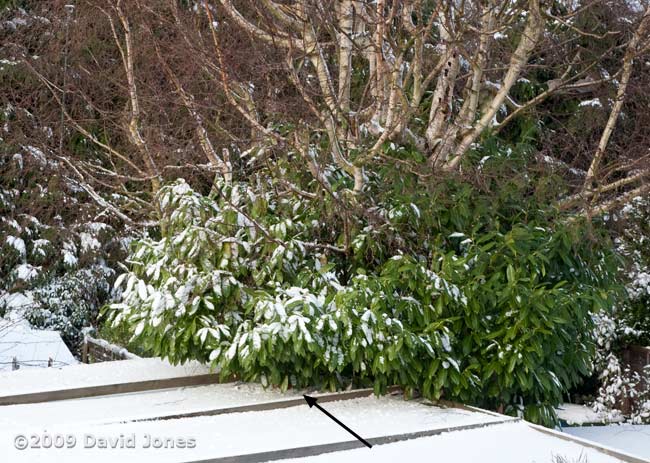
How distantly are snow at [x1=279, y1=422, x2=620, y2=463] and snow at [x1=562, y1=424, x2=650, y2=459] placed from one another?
6.22 ft

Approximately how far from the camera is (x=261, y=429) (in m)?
4.46

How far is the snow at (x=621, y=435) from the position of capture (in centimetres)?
614

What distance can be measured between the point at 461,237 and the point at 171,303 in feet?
6.71

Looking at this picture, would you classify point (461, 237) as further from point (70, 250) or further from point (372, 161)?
point (70, 250)

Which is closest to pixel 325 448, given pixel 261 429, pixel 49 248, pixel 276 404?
pixel 261 429

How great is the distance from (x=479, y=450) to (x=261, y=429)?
3.80ft

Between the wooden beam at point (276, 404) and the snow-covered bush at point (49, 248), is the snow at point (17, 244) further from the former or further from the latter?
the wooden beam at point (276, 404)

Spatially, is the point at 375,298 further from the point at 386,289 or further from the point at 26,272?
the point at 26,272

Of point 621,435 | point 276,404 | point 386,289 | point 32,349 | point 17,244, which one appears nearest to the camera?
point 276,404

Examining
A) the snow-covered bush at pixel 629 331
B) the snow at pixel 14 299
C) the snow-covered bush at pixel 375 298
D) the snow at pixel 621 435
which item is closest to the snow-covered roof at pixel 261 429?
the snow-covered bush at pixel 375 298

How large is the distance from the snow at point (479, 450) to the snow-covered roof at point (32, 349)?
5418mm

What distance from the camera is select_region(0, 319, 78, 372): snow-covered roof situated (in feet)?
29.0

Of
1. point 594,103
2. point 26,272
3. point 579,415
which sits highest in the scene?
point 594,103

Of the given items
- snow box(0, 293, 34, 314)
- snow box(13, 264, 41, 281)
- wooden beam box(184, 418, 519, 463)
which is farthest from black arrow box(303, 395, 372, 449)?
snow box(0, 293, 34, 314)
